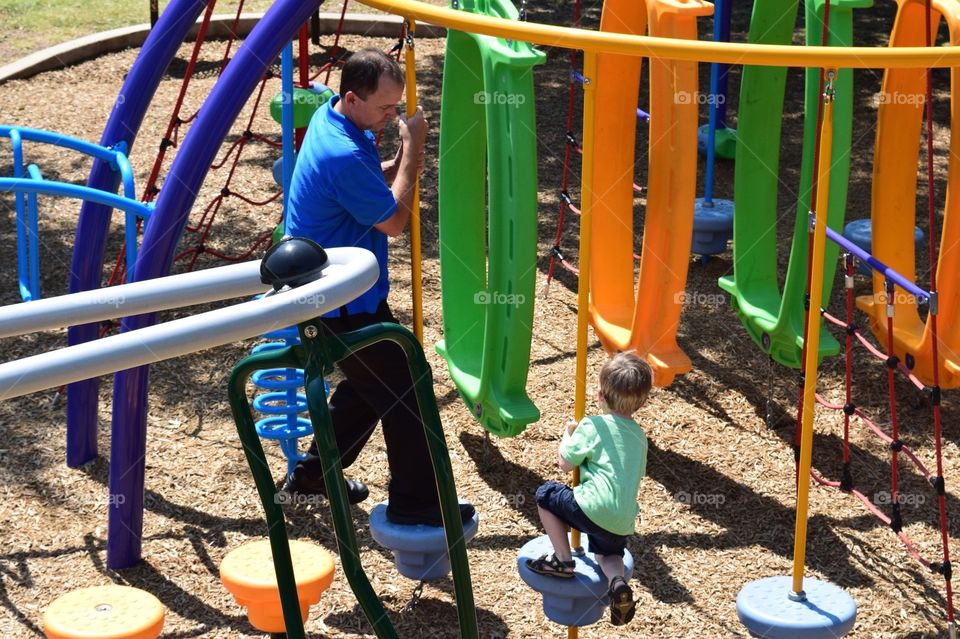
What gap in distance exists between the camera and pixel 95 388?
559 centimetres

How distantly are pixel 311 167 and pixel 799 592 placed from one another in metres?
2.18

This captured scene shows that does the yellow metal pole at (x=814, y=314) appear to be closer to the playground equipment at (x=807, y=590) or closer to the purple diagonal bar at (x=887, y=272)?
the playground equipment at (x=807, y=590)

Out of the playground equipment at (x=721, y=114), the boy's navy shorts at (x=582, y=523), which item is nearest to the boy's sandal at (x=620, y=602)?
the boy's navy shorts at (x=582, y=523)

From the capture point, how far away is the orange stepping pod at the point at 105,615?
3.88 m

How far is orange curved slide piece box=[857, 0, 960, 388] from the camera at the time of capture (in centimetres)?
530

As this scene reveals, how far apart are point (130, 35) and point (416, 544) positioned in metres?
9.00

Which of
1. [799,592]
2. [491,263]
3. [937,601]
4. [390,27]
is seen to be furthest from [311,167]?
[390,27]

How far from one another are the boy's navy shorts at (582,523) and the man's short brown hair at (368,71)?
1.50 m

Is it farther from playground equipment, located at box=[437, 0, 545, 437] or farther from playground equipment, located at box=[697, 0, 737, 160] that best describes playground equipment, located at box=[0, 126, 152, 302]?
playground equipment, located at box=[697, 0, 737, 160]

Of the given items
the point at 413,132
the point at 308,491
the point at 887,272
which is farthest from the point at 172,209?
the point at 887,272

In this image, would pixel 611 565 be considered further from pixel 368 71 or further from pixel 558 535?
pixel 368 71

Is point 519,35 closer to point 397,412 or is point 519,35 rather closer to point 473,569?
point 397,412

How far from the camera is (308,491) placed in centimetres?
511

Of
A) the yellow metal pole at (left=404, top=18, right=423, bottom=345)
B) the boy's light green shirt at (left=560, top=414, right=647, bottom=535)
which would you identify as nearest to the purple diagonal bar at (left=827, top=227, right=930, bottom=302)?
the boy's light green shirt at (left=560, top=414, right=647, bottom=535)
